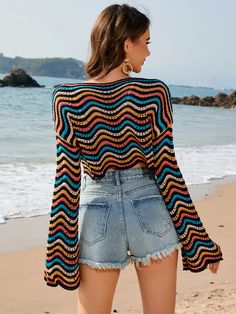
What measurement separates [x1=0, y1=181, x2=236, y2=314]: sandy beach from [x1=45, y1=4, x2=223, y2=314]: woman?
1.73m

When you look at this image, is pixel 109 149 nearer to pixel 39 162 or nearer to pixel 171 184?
pixel 171 184

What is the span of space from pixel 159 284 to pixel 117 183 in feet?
1.35

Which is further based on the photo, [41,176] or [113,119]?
[41,176]

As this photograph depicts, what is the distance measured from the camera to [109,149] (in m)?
2.15

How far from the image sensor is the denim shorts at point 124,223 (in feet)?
7.06

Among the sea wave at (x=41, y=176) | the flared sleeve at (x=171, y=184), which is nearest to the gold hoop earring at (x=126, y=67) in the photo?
the flared sleeve at (x=171, y=184)

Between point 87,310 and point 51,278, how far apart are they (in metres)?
0.18

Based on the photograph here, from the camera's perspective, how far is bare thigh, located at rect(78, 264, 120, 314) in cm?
218

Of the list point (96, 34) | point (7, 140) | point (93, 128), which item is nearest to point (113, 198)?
point (93, 128)

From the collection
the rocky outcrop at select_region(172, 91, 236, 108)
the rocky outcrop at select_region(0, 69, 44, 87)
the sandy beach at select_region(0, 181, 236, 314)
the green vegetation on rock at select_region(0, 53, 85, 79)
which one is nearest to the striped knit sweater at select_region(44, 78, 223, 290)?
the sandy beach at select_region(0, 181, 236, 314)

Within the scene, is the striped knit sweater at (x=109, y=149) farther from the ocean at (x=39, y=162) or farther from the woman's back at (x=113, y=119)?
the ocean at (x=39, y=162)

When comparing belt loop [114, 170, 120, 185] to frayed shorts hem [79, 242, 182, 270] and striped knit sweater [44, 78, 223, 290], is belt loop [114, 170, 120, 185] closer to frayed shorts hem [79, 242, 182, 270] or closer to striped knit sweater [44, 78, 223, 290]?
striped knit sweater [44, 78, 223, 290]

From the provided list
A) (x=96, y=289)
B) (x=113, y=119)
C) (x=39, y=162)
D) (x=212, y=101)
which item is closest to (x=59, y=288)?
(x=96, y=289)

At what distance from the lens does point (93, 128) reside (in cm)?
213
